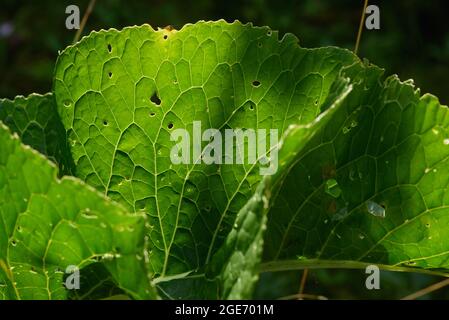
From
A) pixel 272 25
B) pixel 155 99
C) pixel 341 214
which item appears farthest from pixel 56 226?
pixel 272 25

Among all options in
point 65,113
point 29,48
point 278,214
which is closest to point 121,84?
point 65,113

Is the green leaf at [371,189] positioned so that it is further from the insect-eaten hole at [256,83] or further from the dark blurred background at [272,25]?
the dark blurred background at [272,25]

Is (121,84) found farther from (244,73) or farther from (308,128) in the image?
(308,128)

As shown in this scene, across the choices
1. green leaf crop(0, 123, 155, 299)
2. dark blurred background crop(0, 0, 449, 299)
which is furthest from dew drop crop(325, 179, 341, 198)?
dark blurred background crop(0, 0, 449, 299)

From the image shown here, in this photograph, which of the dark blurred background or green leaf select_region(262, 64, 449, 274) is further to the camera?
the dark blurred background

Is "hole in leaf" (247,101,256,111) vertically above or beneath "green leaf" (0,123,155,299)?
above

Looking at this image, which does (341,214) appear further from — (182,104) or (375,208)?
(182,104)

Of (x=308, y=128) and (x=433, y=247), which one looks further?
(x=433, y=247)

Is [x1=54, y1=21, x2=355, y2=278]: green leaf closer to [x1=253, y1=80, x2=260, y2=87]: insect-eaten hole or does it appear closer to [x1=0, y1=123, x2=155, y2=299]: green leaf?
[x1=253, y1=80, x2=260, y2=87]: insect-eaten hole

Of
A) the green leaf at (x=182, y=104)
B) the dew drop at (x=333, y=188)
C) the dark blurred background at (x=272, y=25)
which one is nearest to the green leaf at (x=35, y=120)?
the green leaf at (x=182, y=104)
